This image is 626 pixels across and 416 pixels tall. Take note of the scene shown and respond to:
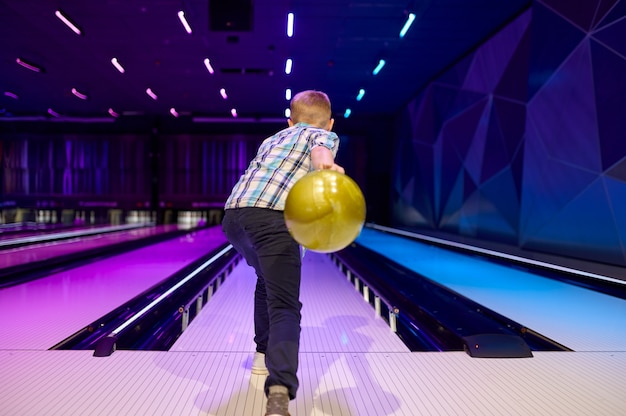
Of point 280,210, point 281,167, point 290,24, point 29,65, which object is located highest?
point 290,24

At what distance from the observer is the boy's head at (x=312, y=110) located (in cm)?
163

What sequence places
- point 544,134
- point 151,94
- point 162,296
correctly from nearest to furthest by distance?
point 162,296 → point 544,134 → point 151,94

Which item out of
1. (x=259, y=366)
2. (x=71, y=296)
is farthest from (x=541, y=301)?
(x=71, y=296)

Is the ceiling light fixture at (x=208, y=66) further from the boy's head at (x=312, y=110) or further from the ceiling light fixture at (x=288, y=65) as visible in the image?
the boy's head at (x=312, y=110)

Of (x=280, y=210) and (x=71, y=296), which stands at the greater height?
(x=280, y=210)

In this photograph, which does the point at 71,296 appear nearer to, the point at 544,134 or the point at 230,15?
the point at 230,15

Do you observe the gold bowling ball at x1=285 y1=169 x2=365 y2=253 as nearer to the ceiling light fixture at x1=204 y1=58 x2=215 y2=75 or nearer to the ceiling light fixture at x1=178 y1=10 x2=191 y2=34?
the ceiling light fixture at x1=178 y1=10 x2=191 y2=34

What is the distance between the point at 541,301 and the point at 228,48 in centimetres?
652

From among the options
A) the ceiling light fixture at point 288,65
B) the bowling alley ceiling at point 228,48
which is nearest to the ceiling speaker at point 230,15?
the bowling alley ceiling at point 228,48

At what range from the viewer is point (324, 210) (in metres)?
1.33

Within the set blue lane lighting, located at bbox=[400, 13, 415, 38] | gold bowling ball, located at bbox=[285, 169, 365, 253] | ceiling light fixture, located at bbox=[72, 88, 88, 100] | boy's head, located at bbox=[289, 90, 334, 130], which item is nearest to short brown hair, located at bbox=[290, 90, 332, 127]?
boy's head, located at bbox=[289, 90, 334, 130]

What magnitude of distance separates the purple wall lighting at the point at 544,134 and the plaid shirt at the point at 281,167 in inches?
163

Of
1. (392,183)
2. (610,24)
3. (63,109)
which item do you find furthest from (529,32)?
(63,109)

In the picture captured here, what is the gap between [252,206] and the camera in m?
1.55
